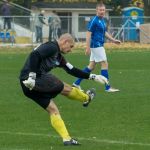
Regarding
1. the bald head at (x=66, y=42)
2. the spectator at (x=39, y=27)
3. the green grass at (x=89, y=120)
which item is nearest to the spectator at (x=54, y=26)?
the spectator at (x=39, y=27)

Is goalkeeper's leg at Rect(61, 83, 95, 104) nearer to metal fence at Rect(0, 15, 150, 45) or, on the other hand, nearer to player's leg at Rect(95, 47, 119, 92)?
player's leg at Rect(95, 47, 119, 92)

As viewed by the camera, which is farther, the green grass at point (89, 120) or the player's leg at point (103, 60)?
the player's leg at point (103, 60)

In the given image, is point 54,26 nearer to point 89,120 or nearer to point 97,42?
point 97,42

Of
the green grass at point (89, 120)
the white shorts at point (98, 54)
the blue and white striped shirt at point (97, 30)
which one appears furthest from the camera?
the white shorts at point (98, 54)

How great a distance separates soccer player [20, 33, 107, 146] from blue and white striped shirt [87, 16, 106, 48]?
6.02 m

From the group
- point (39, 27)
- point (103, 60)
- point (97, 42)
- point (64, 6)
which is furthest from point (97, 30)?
point (64, 6)

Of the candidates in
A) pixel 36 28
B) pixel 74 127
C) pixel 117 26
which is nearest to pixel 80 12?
pixel 117 26

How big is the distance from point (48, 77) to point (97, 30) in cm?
652

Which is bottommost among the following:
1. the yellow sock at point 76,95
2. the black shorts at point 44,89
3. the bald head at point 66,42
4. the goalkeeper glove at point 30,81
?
the yellow sock at point 76,95

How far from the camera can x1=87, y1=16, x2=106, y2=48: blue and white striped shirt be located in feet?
56.0

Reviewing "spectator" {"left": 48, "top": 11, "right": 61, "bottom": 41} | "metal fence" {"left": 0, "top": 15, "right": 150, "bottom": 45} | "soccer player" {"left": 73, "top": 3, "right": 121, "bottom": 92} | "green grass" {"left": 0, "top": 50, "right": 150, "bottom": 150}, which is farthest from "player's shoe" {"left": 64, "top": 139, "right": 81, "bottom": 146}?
"spectator" {"left": 48, "top": 11, "right": 61, "bottom": 41}

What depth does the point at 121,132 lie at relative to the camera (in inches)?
453

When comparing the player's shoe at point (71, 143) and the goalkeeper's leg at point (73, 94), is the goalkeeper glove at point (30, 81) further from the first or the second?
the player's shoe at point (71, 143)

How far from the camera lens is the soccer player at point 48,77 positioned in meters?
10.5
